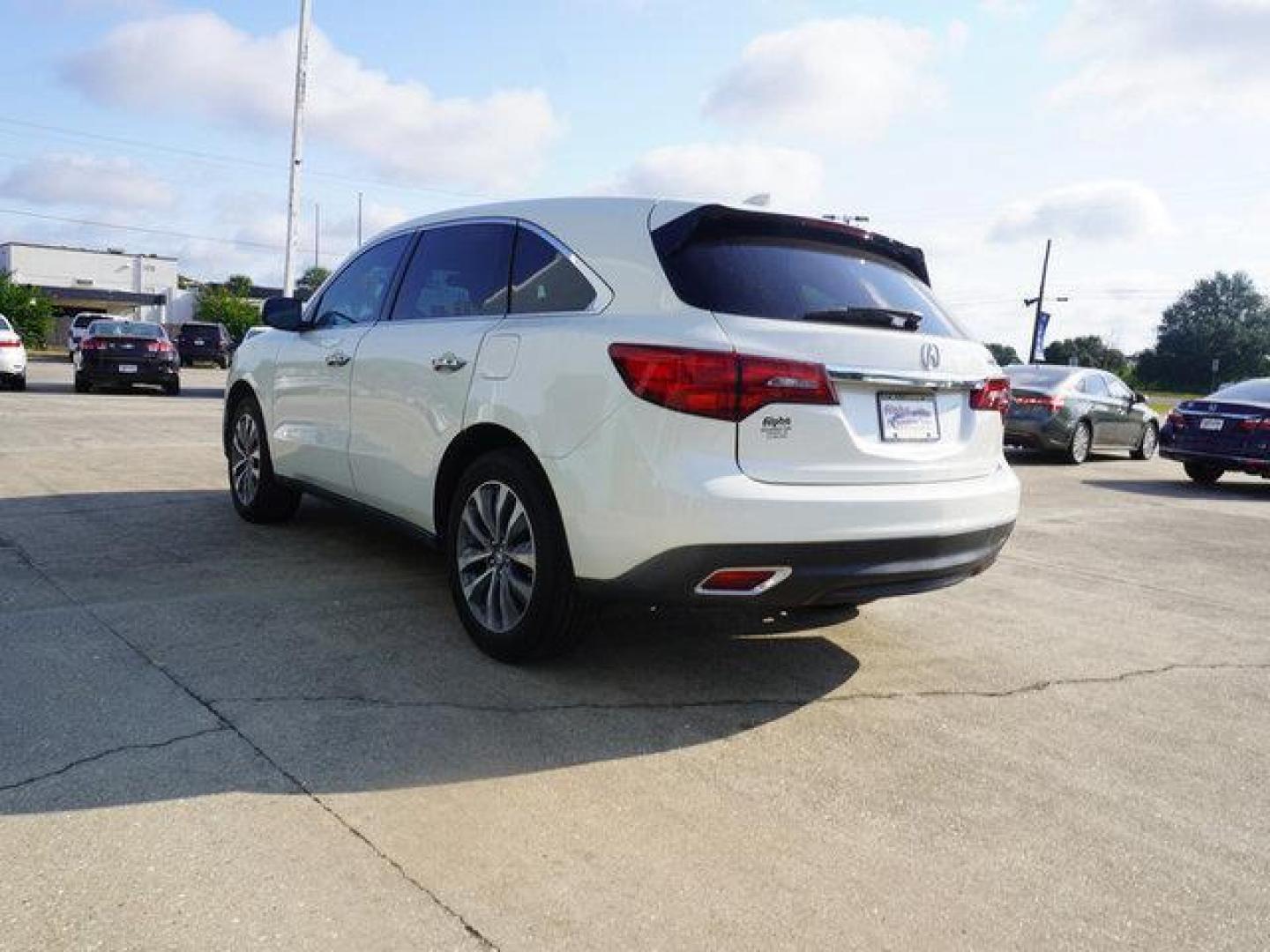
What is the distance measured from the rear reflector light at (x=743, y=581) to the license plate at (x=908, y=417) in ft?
2.16

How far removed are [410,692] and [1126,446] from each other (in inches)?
613

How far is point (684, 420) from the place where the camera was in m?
3.29

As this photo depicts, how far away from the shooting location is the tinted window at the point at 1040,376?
48.7ft

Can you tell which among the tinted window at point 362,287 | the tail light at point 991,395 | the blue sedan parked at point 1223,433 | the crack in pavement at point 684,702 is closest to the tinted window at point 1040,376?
the blue sedan parked at point 1223,433

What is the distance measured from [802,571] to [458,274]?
7.19 feet

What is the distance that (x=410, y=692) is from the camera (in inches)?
143

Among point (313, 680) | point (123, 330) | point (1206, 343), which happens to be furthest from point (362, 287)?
point (1206, 343)

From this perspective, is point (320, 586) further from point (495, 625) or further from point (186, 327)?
point (186, 327)

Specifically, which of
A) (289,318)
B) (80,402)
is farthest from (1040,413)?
(80,402)

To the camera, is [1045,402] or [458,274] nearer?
[458,274]

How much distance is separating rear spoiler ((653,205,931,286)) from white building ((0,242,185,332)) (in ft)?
261

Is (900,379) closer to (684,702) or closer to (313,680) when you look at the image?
(684,702)

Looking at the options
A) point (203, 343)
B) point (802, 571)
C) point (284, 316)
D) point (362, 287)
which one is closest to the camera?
point (802, 571)

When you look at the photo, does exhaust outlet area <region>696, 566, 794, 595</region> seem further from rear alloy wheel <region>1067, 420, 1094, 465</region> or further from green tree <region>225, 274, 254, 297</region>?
green tree <region>225, 274, 254, 297</region>
